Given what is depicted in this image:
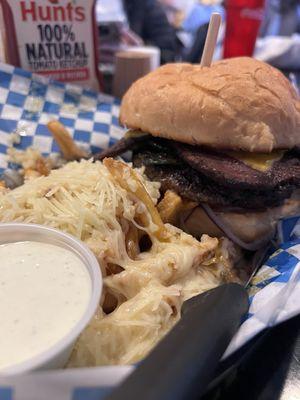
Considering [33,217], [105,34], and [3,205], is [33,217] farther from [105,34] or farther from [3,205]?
[105,34]

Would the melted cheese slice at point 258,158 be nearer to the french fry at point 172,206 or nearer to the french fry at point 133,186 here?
the french fry at point 172,206

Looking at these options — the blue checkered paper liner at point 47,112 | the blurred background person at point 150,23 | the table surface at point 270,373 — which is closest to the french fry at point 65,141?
the blue checkered paper liner at point 47,112

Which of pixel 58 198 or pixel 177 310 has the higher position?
pixel 58 198

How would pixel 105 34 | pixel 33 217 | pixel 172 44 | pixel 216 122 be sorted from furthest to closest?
pixel 172 44 → pixel 105 34 → pixel 216 122 → pixel 33 217

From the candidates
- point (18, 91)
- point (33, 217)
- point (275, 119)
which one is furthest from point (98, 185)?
point (18, 91)

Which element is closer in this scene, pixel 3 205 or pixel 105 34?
pixel 3 205

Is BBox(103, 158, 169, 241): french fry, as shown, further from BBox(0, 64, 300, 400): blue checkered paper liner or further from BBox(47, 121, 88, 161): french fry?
BBox(47, 121, 88, 161): french fry

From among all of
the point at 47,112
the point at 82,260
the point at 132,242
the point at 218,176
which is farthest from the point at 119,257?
the point at 47,112
